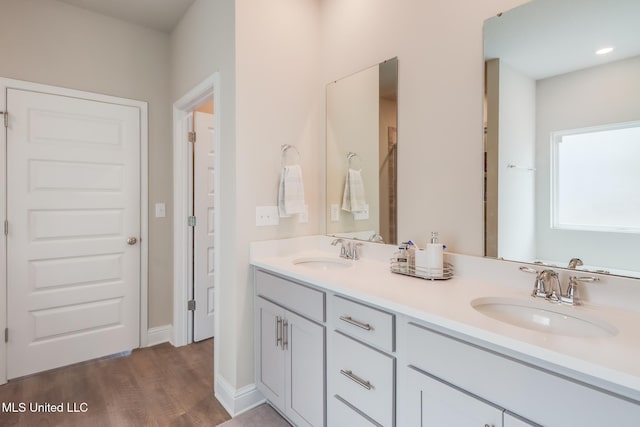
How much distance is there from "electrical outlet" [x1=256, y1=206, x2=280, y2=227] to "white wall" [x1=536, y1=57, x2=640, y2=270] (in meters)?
1.34

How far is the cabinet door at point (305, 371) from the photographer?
1.44 meters

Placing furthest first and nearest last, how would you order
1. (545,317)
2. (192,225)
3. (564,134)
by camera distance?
(192,225), (564,134), (545,317)

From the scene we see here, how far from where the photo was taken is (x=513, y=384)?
84cm

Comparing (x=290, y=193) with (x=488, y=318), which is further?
(x=290, y=193)

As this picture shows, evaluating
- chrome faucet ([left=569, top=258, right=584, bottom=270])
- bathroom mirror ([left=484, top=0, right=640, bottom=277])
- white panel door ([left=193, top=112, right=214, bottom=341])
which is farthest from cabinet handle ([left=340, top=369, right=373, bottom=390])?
white panel door ([left=193, top=112, right=214, bottom=341])

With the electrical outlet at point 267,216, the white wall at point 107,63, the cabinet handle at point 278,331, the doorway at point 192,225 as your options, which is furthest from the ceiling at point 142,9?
the cabinet handle at point 278,331

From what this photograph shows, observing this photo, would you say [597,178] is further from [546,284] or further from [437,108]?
[437,108]

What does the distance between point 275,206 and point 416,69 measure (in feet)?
3.57

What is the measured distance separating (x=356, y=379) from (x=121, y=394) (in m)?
1.63

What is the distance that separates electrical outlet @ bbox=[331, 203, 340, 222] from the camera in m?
2.13

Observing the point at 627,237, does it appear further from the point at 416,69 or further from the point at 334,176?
the point at 334,176

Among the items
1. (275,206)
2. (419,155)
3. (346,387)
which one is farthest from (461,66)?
(346,387)

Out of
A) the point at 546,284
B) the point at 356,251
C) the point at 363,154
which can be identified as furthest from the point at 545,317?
the point at 363,154

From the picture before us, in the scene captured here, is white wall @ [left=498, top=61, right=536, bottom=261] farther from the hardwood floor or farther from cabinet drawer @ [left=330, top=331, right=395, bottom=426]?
the hardwood floor
